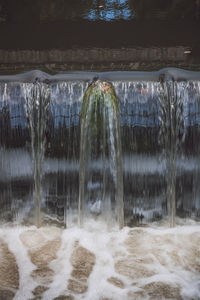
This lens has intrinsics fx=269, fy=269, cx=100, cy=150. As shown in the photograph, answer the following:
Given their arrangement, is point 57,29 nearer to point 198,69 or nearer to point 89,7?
point 89,7

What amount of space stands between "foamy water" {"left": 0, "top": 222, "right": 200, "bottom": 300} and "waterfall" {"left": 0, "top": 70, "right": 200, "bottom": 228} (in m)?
0.22

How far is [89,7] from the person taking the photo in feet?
11.3

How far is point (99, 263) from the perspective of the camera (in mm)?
2461

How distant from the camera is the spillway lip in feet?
10.2

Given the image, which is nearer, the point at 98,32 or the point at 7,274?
the point at 7,274

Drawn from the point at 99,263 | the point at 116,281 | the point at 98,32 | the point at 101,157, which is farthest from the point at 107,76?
the point at 116,281

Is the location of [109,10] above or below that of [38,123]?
above

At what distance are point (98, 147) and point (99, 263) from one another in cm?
125

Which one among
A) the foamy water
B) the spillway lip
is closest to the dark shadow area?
the spillway lip

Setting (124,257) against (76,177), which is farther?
(76,177)

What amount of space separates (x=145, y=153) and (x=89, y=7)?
2002mm

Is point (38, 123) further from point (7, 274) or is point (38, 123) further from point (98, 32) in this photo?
point (7, 274)

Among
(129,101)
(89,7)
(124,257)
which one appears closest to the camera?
(124,257)

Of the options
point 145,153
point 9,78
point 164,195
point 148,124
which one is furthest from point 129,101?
point 9,78
